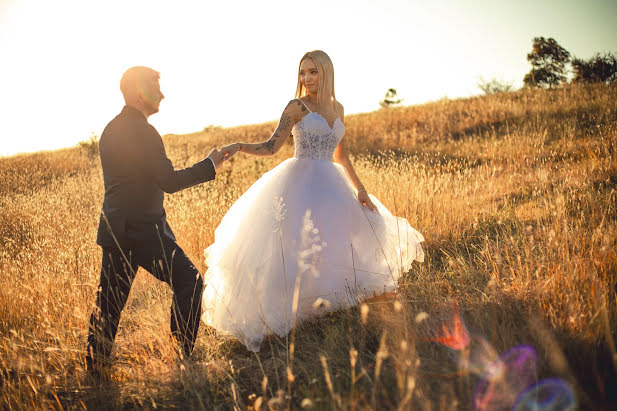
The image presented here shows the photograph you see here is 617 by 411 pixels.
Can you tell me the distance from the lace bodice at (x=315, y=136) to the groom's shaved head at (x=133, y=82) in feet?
4.48

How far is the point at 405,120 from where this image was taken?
50.8 feet

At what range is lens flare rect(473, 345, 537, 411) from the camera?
1.86m

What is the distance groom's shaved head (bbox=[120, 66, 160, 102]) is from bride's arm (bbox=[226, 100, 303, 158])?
38.3 inches

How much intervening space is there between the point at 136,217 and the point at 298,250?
1.28 m

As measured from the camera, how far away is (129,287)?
2730 mm

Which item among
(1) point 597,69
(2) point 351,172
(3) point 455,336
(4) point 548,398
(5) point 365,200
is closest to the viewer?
(4) point 548,398

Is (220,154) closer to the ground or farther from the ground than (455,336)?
farther from the ground

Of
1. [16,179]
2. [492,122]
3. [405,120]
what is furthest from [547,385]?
[16,179]

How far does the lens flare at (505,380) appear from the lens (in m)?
1.86

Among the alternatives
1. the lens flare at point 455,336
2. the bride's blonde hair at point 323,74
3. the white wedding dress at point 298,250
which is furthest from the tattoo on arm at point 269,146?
the lens flare at point 455,336

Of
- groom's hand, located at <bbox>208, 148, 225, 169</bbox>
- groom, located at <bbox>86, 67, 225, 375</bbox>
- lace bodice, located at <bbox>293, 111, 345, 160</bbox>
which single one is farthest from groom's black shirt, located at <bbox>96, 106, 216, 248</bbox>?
lace bodice, located at <bbox>293, 111, 345, 160</bbox>

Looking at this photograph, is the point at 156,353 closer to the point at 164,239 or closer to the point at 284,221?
the point at 164,239

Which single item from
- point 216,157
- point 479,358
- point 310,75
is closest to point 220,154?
point 216,157

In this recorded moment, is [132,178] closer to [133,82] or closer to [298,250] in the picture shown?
[133,82]
